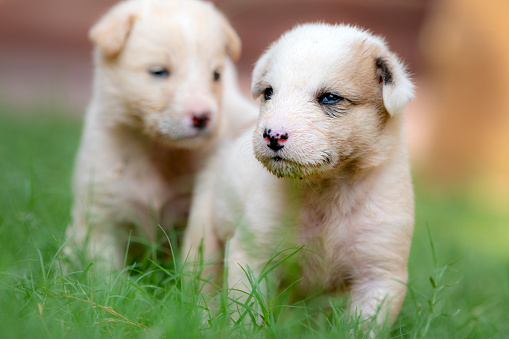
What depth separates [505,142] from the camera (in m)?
8.83

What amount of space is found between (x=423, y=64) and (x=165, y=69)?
777 centimetres

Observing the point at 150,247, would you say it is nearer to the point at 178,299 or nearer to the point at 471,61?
the point at 178,299

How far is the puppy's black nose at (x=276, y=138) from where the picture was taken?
2807mm

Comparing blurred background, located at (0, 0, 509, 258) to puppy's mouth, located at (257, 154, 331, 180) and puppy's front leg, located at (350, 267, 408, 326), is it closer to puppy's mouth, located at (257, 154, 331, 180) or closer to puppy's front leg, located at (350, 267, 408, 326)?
puppy's front leg, located at (350, 267, 408, 326)

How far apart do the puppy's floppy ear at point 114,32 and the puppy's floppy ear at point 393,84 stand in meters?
1.76

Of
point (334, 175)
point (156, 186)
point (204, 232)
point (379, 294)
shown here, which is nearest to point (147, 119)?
point (156, 186)

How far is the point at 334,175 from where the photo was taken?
3207 millimetres

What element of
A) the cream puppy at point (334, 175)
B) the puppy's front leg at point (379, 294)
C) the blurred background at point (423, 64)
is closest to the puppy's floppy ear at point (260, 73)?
the cream puppy at point (334, 175)

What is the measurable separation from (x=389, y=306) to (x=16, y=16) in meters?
8.77

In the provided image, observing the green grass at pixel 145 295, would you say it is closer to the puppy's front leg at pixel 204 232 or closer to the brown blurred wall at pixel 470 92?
the puppy's front leg at pixel 204 232

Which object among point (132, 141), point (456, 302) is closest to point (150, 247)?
point (132, 141)

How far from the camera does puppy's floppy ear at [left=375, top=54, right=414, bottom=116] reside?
3.02 meters

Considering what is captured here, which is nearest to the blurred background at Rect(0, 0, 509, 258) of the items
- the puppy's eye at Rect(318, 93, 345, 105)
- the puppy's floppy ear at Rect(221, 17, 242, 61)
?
the puppy's floppy ear at Rect(221, 17, 242, 61)

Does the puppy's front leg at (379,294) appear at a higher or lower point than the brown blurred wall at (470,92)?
lower
